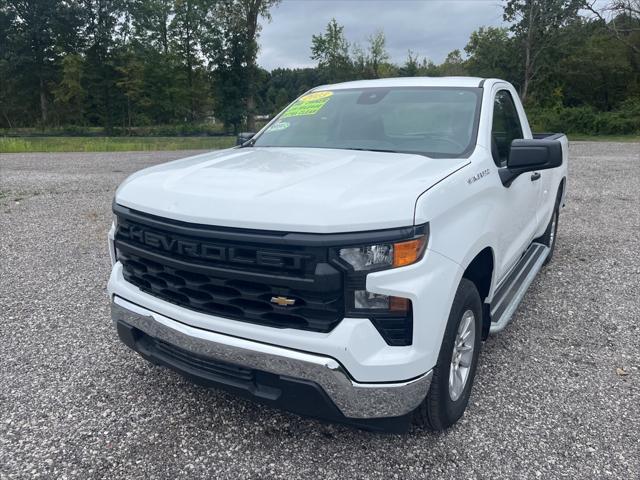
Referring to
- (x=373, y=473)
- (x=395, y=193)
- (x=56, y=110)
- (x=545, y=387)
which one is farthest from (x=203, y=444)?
(x=56, y=110)

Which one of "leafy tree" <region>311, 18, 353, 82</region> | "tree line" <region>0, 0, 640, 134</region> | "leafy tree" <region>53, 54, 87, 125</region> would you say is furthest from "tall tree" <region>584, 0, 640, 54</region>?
"leafy tree" <region>53, 54, 87, 125</region>

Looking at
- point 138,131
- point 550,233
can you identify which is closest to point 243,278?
point 550,233

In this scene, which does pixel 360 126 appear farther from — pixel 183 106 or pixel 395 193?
pixel 183 106

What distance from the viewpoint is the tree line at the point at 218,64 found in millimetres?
36000

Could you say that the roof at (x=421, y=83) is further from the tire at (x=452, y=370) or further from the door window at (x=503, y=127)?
the tire at (x=452, y=370)

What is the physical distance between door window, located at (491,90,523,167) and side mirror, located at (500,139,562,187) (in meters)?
0.23

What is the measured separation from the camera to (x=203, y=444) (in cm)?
255

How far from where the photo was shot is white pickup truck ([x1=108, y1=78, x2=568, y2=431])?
2031 mm

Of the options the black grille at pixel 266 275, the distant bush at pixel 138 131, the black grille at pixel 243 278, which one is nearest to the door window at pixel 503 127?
the black grille at pixel 266 275

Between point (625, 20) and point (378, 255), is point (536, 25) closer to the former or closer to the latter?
point (625, 20)

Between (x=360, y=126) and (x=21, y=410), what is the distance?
2.78 metres

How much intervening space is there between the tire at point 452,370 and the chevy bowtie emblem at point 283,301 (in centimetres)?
73

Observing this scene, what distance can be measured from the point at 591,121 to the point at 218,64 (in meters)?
26.1

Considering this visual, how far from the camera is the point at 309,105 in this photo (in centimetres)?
407
